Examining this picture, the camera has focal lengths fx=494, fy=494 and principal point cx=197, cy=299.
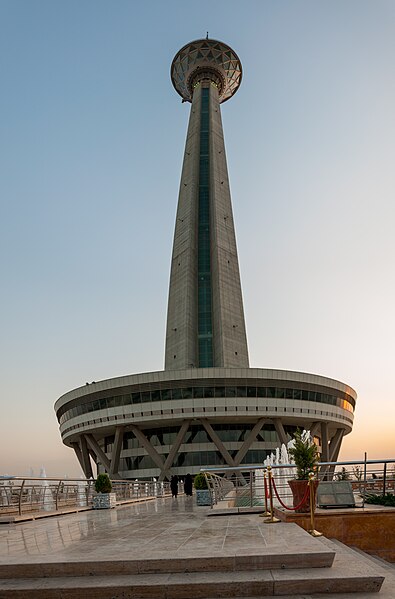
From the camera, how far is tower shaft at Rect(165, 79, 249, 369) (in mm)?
79750

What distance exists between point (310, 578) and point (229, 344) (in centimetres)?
7233

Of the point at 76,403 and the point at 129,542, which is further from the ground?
the point at 76,403

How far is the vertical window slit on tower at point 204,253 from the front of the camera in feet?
267

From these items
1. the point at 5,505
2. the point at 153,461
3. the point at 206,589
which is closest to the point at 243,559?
the point at 206,589

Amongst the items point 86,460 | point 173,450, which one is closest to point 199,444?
point 173,450

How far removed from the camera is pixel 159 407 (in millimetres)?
58188

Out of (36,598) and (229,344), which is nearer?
(36,598)

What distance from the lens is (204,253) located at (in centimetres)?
8981

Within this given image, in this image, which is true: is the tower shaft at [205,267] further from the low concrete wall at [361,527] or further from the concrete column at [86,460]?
the low concrete wall at [361,527]

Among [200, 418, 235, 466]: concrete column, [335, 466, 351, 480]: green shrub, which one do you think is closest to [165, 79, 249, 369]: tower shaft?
[200, 418, 235, 466]: concrete column

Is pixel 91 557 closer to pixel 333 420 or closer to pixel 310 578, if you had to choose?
pixel 310 578

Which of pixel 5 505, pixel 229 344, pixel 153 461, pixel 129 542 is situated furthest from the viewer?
pixel 229 344

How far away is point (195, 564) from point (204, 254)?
83.7 meters

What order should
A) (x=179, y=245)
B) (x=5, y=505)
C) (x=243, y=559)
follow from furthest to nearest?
1. (x=179, y=245)
2. (x=5, y=505)
3. (x=243, y=559)
